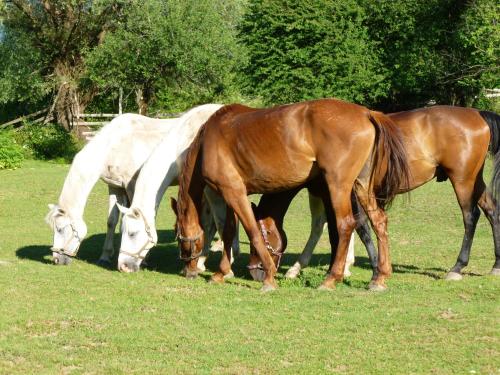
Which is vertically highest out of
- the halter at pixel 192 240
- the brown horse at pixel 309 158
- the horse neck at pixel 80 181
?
the brown horse at pixel 309 158

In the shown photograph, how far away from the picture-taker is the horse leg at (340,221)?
26.8 ft

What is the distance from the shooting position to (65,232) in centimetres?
1003

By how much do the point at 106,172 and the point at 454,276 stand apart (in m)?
4.86

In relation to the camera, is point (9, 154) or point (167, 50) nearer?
point (9, 154)


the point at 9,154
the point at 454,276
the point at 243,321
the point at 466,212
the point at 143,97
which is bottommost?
the point at 9,154

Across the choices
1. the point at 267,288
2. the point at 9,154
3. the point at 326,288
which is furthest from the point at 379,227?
the point at 9,154

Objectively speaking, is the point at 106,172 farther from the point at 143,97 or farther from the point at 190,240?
the point at 143,97

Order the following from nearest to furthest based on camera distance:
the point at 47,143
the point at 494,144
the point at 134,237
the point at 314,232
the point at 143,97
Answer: the point at 494,144 < the point at 134,237 < the point at 314,232 < the point at 47,143 < the point at 143,97

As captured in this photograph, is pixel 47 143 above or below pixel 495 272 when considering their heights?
below

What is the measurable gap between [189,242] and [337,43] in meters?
22.2

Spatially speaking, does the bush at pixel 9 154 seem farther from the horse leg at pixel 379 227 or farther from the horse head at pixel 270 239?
the horse leg at pixel 379 227

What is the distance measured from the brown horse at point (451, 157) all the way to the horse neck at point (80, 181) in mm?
2504

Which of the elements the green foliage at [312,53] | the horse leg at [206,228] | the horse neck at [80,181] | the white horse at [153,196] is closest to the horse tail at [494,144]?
the white horse at [153,196]

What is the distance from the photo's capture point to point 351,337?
21.2ft
